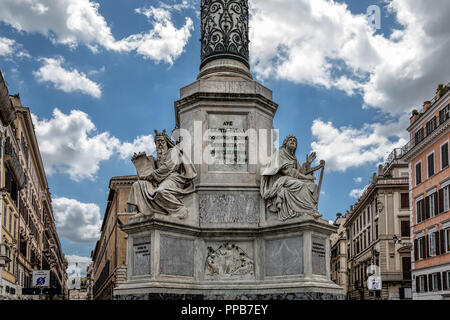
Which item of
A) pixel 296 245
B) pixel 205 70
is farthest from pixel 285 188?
pixel 205 70

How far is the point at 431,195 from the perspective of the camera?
47188 millimetres

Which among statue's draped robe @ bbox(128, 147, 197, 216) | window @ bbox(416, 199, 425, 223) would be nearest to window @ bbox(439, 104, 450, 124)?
window @ bbox(416, 199, 425, 223)

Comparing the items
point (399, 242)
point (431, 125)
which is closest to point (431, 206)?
point (431, 125)

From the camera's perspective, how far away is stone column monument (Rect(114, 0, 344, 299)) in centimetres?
1220

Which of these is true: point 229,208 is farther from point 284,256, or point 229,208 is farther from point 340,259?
point 340,259

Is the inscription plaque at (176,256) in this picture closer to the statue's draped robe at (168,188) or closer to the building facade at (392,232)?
the statue's draped robe at (168,188)

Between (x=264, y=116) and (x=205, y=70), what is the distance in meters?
2.01

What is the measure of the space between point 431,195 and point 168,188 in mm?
38502

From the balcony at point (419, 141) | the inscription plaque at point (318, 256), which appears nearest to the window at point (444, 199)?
the balcony at point (419, 141)

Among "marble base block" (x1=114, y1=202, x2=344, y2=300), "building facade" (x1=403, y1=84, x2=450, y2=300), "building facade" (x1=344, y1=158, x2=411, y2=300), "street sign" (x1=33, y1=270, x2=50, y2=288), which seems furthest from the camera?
"building facade" (x1=344, y1=158, x2=411, y2=300)

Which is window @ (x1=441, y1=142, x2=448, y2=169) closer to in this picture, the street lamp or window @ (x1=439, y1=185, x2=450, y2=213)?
window @ (x1=439, y1=185, x2=450, y2=213)

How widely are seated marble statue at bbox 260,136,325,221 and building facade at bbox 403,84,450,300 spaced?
108 feet

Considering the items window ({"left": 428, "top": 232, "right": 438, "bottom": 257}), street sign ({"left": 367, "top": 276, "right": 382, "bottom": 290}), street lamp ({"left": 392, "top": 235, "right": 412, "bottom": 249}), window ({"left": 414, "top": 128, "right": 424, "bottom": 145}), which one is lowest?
street sign ({"left": 367, "top": 276, "right": 382, "bottom": 290})
